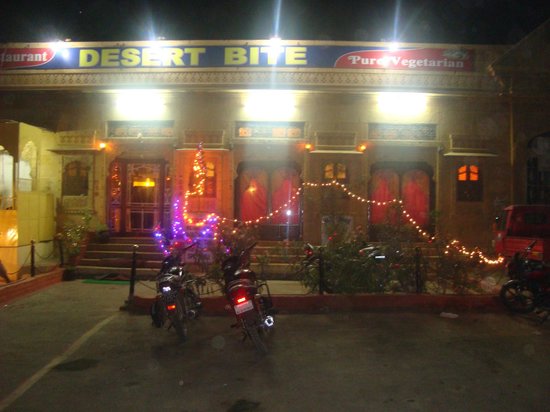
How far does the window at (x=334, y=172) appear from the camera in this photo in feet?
45.8

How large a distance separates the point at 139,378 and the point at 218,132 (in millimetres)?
9369

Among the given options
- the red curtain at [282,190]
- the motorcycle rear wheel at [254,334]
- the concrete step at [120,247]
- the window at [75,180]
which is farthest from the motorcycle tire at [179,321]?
the window at [75,180]

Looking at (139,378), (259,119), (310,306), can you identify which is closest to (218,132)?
→ (259,119)

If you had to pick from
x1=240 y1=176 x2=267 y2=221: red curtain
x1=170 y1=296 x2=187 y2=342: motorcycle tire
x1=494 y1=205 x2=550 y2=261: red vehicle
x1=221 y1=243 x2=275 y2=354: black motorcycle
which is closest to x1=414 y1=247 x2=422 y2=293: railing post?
x1=221 y1=243 x2=275 y2=354: black motorcycle

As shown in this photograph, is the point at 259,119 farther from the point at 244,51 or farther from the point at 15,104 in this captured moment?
the point at 15,104

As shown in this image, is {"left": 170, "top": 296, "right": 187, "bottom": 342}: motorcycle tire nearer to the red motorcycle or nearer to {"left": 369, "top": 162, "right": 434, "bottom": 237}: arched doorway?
the red motorcycle

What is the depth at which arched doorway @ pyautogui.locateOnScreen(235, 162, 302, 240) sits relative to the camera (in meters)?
14.3

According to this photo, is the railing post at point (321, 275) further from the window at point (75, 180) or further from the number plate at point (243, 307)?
the window at point (75, 180)

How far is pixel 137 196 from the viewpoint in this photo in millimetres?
14586

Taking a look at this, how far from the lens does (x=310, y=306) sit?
27.8 ft

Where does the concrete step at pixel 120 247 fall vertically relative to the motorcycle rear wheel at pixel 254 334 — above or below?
above

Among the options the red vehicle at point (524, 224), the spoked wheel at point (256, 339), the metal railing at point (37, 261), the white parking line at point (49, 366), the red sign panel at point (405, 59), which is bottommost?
the white parking line at point (49, 366)

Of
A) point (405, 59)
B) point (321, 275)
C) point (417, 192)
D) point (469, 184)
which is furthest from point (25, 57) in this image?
point (469, 184)

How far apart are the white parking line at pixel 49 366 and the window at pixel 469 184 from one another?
33.0ft
